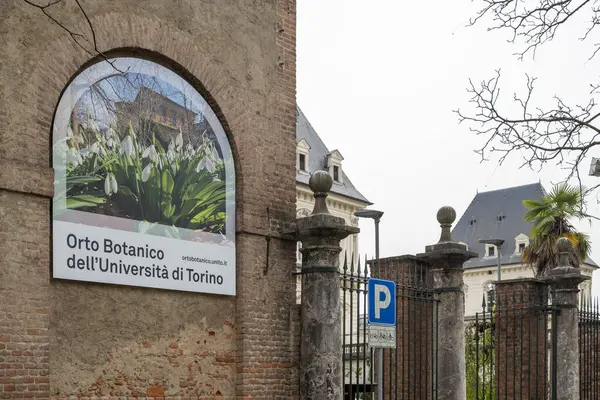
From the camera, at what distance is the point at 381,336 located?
30.3 feet

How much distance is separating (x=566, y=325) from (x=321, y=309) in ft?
19.6

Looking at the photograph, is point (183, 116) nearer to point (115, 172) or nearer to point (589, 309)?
point (115, 172)

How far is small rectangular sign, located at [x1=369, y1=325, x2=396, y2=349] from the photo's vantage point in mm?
9109

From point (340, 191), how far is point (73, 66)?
4258 centimetres

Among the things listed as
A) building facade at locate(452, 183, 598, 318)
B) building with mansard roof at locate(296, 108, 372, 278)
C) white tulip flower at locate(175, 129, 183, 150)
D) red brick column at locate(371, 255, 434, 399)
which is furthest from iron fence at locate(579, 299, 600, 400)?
building facade at locate(452, 183, 598, 318)

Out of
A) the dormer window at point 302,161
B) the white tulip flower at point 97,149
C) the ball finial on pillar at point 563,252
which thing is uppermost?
the dormer window at point 302,161

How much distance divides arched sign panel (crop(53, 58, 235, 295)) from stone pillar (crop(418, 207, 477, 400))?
366 centimetres

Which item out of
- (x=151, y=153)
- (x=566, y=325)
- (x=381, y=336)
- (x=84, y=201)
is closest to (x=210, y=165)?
(x=151, y=153)

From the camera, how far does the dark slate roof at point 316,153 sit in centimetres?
5034

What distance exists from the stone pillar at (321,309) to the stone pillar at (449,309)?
234 centimetres

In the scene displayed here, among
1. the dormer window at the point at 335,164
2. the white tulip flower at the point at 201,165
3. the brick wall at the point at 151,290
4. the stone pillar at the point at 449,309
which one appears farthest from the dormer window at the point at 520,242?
the white tulip flower at the point at 201,165

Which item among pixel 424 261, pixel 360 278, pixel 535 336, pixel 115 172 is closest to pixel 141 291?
pixel 115 172

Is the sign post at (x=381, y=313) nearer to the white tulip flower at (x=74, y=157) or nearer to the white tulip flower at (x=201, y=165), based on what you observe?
the white tulip flower at (x=201, y=165)

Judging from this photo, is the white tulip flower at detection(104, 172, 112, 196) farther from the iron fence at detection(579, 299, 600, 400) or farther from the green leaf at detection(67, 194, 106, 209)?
the iron fence at detection(579, 299, 600, 400)
